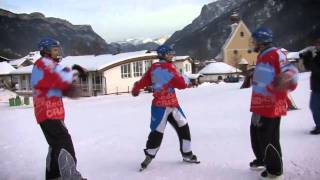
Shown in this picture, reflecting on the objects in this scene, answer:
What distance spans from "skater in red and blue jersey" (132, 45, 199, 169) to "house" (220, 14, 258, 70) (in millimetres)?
64566

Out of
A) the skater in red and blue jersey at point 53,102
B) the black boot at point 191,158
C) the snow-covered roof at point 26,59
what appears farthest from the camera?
the snow-covered roof at point 26,59

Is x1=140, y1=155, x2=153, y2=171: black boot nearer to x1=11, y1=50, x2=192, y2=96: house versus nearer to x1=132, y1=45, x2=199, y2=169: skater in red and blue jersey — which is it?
x1=132, y1=45, x2=199, y2=169: skater in red and blue jersey

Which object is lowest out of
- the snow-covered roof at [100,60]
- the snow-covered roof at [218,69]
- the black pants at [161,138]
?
the black pants at [161,138]

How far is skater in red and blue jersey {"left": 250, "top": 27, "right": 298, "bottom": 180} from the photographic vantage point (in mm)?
5324

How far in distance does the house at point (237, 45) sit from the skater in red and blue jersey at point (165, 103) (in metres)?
64.6

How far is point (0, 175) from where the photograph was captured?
6.94 m

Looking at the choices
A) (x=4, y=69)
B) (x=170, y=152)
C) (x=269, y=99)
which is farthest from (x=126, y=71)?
(x=269, y=99)

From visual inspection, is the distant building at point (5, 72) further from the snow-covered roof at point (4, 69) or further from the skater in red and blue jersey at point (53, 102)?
the skater in red and blue jersey at point (53, 102)

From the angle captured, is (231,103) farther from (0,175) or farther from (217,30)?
(217,30)

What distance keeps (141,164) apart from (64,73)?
2037 millimetres

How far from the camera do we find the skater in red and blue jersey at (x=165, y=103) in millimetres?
6523

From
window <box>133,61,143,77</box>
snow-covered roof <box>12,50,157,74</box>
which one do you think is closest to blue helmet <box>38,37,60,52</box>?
snow-covered roof <box>12,50,157,74</box>

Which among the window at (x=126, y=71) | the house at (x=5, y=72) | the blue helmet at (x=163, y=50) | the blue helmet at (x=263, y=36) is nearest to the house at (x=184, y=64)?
the window at (x=126, y=71)

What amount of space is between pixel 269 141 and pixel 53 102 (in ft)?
8.74
